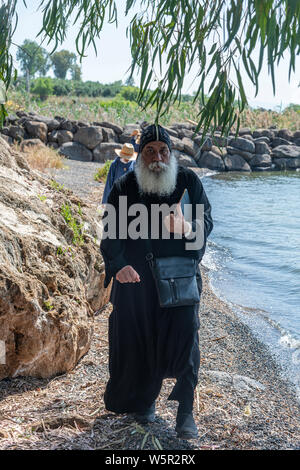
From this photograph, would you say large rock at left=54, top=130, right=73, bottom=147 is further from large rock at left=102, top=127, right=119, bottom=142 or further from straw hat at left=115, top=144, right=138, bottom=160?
straw hat at left=115, top=144, right=138, bottom=160

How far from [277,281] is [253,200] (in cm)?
1098

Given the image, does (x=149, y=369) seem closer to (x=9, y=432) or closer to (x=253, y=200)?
(x=9, y=432)

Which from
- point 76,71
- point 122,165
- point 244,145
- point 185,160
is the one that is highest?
point 76,71

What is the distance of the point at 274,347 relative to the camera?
6.27 metres

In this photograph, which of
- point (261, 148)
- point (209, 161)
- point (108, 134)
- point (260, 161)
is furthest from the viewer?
point (261, 148)

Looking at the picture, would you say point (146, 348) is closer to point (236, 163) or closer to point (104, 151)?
point (104, 151)

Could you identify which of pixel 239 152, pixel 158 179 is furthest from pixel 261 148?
pixel 158 179

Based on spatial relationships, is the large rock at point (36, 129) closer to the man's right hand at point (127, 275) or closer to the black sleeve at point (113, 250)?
the black sleeve at point (113, 250)

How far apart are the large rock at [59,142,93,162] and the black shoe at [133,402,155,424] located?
2202cm

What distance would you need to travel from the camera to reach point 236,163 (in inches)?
1183

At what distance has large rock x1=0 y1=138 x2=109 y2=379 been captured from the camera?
359 centimetres

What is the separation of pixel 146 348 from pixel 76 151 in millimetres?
22457
